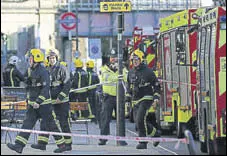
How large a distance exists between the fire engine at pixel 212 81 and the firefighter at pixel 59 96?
2661mm

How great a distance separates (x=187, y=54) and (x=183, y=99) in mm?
1093

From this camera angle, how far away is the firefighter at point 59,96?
1562 centimetres

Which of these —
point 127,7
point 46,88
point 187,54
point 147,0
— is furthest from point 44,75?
point 147,0

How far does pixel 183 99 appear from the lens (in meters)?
18.4

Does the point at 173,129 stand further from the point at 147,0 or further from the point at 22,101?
the point at 147,0

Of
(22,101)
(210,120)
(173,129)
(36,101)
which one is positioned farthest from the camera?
(173,129)

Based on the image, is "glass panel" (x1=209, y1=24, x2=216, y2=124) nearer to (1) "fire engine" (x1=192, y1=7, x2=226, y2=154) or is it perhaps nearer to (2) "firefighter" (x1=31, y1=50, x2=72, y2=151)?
(1) "fire engine" (x1=192, y1=7, x2=226, y2=154)

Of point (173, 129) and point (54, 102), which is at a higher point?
point (54, 102)

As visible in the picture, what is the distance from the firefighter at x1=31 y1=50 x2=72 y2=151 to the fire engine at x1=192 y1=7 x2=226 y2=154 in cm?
266

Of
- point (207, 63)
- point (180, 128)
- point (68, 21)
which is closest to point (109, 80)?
point (180, 128)

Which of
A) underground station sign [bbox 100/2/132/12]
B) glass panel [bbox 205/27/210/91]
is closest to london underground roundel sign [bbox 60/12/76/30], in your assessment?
underground station sign [bbox 100/2/132/12]

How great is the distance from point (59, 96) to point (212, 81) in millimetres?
3524

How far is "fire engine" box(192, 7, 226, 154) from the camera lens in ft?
42.2

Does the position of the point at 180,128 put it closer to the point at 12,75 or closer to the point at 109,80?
the point at 109,80
